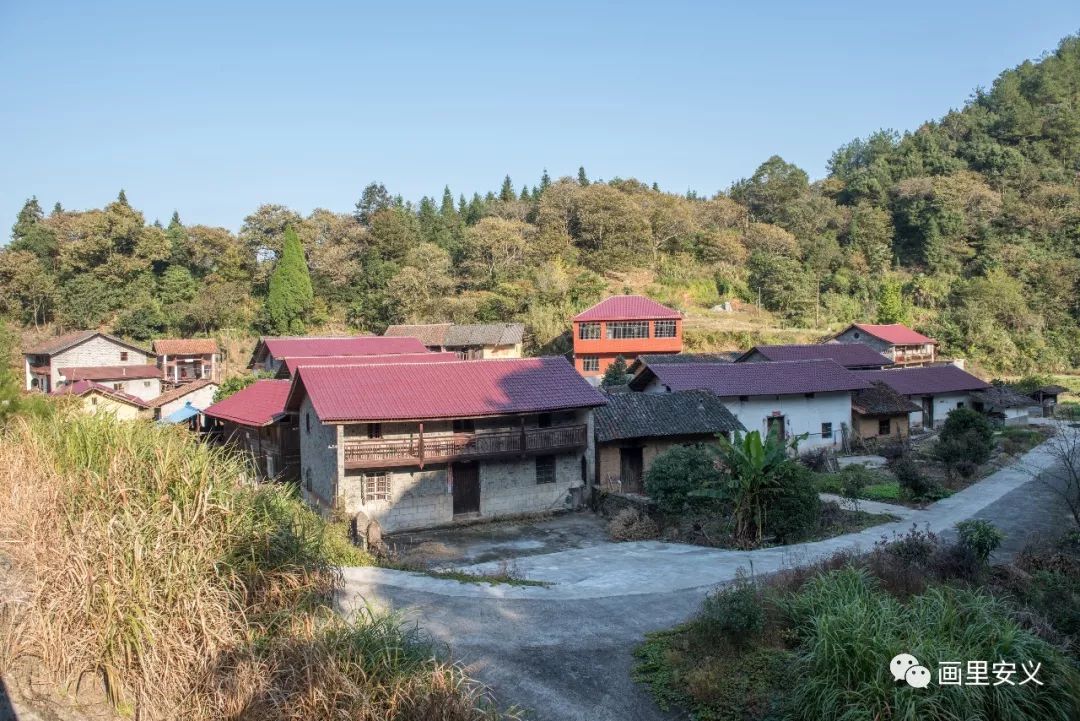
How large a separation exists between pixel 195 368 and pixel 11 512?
42247 mm

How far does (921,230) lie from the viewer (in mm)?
69875

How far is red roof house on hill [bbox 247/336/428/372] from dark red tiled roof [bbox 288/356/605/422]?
1977cm

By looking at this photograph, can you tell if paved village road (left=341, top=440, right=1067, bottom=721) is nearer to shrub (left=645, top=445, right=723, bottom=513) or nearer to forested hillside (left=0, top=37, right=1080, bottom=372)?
shrub (left=645, top=445, right=723, bottom=513)

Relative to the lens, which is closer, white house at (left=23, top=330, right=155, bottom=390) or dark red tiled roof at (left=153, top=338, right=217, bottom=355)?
white house at (left=23, top=330, right=155, bottom=390)

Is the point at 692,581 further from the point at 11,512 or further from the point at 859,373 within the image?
the point at 859,373

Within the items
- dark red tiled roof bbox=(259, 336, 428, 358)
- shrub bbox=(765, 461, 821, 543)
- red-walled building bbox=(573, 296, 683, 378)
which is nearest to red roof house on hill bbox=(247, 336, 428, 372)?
dark red tiled roof bbox=(259, 336, 428, 358)

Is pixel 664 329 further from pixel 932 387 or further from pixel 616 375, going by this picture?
pixel 932 387

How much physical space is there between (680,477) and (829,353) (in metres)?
26.8

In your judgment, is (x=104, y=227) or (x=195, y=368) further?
(x=104, y=227)

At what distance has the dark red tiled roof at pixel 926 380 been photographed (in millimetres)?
37438

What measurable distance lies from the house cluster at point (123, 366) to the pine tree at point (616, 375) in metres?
21.3

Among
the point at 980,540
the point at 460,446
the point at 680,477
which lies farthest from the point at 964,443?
the point at 460,446

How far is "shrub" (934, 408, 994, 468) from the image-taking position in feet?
86.2

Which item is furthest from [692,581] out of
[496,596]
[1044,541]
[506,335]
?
[506,335]
